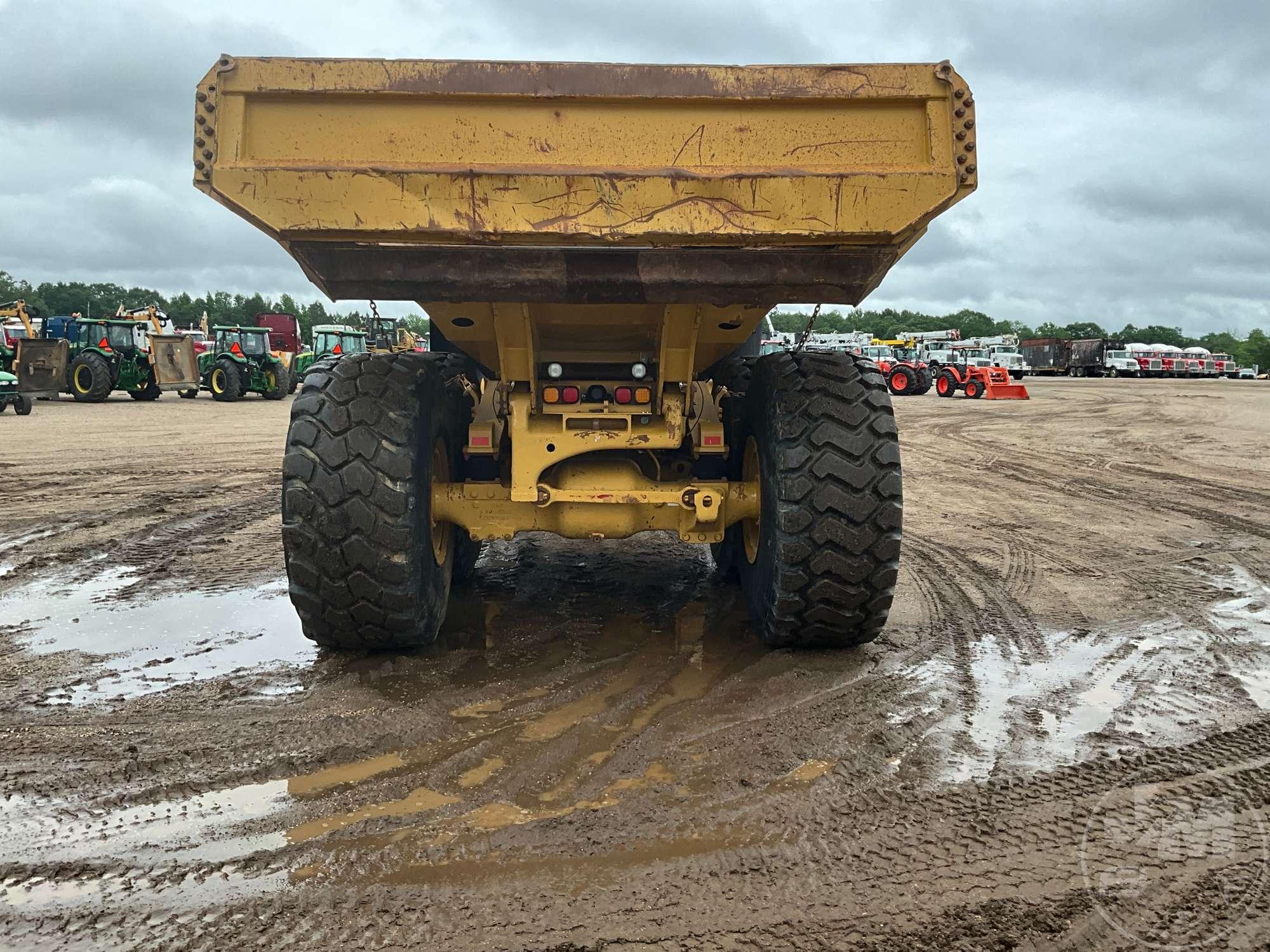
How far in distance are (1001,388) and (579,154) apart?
94.4 ft

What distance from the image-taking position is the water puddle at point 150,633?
397cm

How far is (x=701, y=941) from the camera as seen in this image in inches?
87.7

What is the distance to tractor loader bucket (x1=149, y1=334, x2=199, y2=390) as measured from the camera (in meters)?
24.2

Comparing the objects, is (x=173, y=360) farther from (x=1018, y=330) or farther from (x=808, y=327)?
(x=1018, y=330)

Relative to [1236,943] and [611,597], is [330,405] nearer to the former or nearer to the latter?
[611,597]

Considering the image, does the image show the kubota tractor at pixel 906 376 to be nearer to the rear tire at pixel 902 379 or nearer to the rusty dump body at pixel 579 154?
the rear tire at pixel 902 379

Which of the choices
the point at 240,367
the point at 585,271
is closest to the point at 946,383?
the point at 240,367

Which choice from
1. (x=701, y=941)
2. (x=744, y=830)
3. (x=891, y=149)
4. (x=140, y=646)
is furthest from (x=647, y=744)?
(x=140, y=646)

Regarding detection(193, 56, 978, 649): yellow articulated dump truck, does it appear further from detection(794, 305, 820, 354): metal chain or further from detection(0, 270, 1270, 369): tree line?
detection(0, 270, 1270, 369): tree line

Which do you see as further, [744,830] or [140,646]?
[140,646]

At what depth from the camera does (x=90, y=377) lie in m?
23.0

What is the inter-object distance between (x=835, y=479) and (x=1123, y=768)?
1426mm

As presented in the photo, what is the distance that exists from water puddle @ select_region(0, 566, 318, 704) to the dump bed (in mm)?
1823

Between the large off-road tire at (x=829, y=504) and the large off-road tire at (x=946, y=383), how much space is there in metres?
28.6
